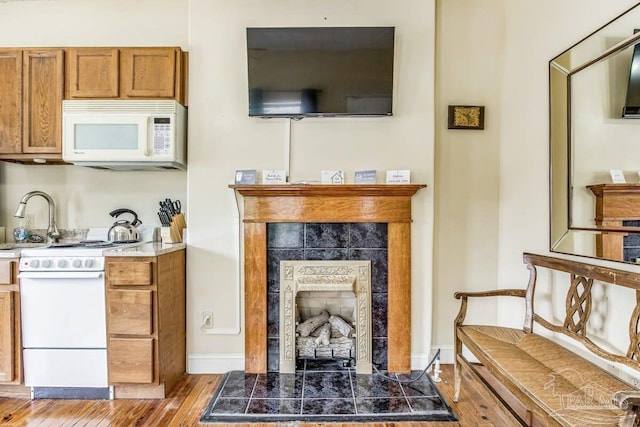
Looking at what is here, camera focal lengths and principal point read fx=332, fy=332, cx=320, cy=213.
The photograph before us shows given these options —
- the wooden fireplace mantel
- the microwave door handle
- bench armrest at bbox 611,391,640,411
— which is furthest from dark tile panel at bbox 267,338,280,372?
the wooden fireplace mantel

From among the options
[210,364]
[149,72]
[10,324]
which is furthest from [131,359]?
[149,72]

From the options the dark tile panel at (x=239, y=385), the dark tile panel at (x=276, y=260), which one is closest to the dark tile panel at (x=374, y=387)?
the dark tile panel at (x=239, y=385)

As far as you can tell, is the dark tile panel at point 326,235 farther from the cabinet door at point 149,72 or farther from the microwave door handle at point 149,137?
the cabinet door at point 149,72

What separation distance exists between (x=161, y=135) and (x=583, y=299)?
283 centimetres

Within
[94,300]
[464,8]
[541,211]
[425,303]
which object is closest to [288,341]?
[425,303]

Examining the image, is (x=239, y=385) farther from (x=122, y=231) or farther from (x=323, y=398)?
(x=122, y=231)

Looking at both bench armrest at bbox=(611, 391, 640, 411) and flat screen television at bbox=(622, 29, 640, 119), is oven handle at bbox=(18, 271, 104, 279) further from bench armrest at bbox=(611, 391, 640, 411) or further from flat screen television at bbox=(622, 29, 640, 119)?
flat screen television at bbox=(622, 29, 640, 119)

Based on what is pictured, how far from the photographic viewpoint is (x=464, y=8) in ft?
8.73

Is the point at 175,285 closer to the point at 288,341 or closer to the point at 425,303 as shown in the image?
the point at 288,341

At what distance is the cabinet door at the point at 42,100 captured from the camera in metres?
2.47

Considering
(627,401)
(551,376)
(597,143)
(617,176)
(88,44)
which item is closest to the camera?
(627,401)

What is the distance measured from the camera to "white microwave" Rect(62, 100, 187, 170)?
2.36 m

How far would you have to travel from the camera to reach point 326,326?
2.56 m

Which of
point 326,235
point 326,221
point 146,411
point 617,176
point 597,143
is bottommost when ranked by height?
point 146,411
